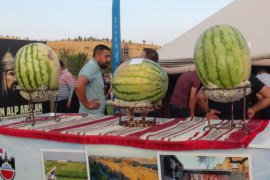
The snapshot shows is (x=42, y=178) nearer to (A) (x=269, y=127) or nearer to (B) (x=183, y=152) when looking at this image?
(B) (x=183, y=152)

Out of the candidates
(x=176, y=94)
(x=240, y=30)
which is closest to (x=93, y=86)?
(x=176, y=94)

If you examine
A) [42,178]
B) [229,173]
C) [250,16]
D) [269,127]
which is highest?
[250,16]

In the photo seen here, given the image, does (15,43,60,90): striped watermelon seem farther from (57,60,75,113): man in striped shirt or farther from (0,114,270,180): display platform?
(57,60,75,113): man in striped shirt

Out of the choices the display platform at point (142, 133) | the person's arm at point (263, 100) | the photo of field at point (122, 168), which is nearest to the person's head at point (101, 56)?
the display platform at point (142, 133)

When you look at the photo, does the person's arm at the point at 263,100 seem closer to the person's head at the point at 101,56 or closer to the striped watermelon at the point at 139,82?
the striped watermelon at the point at 139,82

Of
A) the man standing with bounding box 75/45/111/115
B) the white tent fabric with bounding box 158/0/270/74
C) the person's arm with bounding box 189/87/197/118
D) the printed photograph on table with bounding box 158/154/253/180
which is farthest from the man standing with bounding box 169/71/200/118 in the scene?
the printed photograph on table with bounding box 158/154/253/180

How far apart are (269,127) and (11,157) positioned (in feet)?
5.82

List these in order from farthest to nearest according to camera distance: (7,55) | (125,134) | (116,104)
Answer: (7,55), (116,104), (125,134)

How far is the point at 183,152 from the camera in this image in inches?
88.6

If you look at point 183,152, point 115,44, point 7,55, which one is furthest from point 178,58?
point 183,152

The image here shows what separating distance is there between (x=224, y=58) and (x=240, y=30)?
190 inches

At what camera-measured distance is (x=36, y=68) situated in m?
2.95

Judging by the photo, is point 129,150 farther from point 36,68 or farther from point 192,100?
point 192,100

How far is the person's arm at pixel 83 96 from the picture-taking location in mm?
4036
